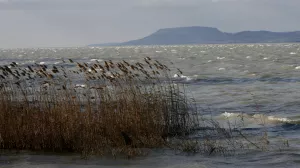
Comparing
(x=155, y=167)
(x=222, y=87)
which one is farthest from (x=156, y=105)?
(x=222, y=87)

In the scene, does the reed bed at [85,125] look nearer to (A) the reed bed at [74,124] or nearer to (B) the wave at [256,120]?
(A) the reed bed at [74,124]

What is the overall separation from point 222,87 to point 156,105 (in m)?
Answer: 17.5

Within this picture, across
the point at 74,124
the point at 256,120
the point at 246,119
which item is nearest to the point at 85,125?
the point at 74,124

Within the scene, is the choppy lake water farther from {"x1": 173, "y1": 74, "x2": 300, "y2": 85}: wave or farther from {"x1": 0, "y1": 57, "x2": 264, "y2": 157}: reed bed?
{"x1": 0, "y1": 57, "x2": 264, "y2": 157}: reed bed

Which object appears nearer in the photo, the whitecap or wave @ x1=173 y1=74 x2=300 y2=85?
the whitecap

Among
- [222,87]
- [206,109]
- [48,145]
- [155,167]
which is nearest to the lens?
[155,167]

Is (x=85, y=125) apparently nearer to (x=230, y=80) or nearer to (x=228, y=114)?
(x=228, y=114)

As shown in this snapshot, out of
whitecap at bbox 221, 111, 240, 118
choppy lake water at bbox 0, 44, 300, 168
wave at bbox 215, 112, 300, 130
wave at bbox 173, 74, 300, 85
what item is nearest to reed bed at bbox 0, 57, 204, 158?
choppy lake water at bbox 0, 44, 300, 168

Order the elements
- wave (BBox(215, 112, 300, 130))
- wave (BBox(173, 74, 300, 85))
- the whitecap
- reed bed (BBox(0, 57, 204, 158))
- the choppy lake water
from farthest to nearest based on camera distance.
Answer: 1. wave (BBox(173, 74, 300, 85))
2. the whitecap
3. wave (BBox(215, 112, 300, 130))
4. reed bed (BBox(0, 57, 204, 158))
5. the choppy lake water

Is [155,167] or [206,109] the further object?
[206,109]

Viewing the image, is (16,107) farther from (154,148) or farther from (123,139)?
(154,148)

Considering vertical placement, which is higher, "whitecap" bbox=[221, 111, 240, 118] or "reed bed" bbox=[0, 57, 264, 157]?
"reed bed" bbox=[0, 57, 264, 157]

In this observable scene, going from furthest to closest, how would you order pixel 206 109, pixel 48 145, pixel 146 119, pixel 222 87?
pixel 222 87 < pixel 206 109 < pixel 146 119 < pixel 48 145

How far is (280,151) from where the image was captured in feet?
38.8
